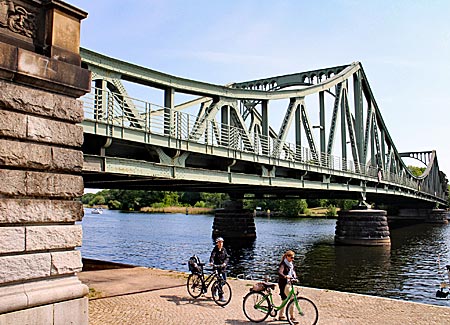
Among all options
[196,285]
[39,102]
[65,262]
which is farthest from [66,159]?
[196,285]

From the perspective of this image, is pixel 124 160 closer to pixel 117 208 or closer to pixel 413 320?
pixel 413 320

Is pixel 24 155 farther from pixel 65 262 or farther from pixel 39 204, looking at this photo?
pixel 65 262

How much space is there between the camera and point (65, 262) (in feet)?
24.3

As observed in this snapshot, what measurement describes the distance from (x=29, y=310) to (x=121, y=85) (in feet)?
37.6

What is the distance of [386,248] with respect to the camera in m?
40.2

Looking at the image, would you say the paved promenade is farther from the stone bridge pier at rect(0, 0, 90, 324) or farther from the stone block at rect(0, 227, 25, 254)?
the stone block at rect(0, 227, 25, 254)

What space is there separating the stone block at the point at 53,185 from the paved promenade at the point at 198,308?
10.7 feet

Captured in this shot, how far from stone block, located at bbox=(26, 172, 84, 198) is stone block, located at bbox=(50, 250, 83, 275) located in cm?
93

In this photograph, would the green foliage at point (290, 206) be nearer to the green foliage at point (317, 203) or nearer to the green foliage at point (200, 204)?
the green foliage at point (317, 203)

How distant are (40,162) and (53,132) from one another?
0.55 m

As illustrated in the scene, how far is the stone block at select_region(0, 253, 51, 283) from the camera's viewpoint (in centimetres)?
657

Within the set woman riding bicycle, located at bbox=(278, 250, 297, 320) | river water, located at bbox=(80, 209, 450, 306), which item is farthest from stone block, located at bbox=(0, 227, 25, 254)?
river water, located at bbox=(80, 209, 450, 306)

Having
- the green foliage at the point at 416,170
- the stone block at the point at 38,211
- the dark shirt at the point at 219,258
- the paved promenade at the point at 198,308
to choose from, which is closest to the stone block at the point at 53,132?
the stone block at the point at 38,211

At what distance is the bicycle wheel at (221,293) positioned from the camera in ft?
36.5
